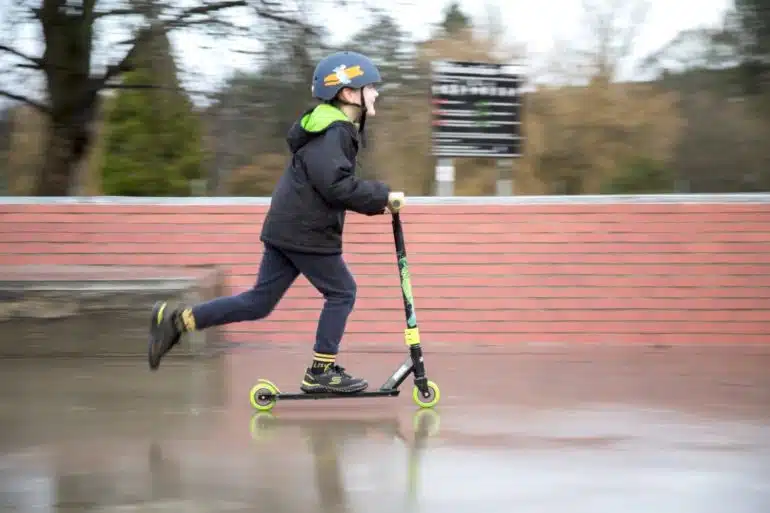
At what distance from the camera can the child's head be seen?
518 centimetres

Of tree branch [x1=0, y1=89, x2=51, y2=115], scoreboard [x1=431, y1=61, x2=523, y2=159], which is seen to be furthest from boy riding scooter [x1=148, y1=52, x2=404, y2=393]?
tree branch [x1=0, y1=89, x2=51, y2=115]

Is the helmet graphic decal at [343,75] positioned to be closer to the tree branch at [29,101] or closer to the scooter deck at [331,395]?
the scooter deck at [331,395]

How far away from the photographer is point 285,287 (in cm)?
549

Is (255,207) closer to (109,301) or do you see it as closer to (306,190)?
(109,301)

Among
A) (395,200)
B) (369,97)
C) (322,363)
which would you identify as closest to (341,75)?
(369,97)

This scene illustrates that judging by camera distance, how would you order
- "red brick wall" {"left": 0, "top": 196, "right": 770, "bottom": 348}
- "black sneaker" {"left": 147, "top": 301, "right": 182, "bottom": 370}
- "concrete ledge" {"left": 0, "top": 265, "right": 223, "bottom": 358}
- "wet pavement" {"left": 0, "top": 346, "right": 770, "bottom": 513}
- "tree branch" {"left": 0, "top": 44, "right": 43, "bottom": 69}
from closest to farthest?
"wet pavement" {"left": 0, "top": 346, "right": 770, "bottom": 513} < "black sneaker" {"left": 147, "top": 301, "right": 182, "bottom": 370} < "concrete ledge" {"left": 0, "top": 265, "right": 223, "bottom": 358} < "red brick wall" {"left": 0, "top": 196, "right": 770, "bottom": 348} < "tree branch" {"left": 0, "top": 44, "right": 43, "bottom": 69}

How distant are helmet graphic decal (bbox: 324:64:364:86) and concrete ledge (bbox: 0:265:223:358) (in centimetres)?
241

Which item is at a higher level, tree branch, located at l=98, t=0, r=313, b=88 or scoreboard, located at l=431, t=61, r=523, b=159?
tree branch, located at l=98, t=0, r=313, b=88

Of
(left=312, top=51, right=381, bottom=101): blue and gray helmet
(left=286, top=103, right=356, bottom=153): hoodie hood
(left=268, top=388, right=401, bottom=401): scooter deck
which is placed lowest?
(left=268, top=388, right=401, bottom=401): scooter deck

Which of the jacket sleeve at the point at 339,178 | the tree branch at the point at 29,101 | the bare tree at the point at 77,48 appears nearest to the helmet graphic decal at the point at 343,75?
the jacket sleeve at the point at 339,178

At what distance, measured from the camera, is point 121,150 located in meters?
16.2

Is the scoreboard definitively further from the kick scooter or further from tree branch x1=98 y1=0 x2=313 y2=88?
the kick scooter

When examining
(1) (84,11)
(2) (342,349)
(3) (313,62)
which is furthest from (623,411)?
(1) (84,11)

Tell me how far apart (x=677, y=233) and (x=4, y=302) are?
16.8ft
